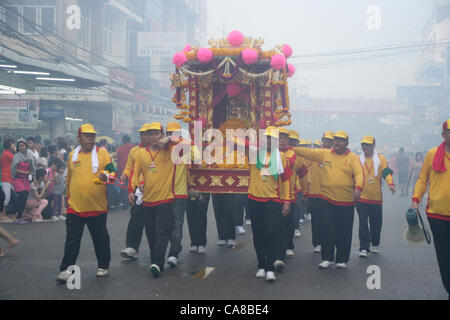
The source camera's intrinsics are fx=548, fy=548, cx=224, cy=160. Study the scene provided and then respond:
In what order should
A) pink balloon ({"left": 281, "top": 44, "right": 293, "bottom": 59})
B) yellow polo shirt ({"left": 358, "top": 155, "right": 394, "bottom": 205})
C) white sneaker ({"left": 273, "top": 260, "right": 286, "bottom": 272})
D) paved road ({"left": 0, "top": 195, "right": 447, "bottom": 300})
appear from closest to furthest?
paved road ({"left": 0, "top": 195, "right": 447, "bottom": 300})
white sneaker ({"left": 273, "top": 260, "right": 286, "bottom": 272})
yellow polo shirt ({"left": 358, "top": 155, "right": 394, "bottom": 205})
pink balloon ({"left": 281, "top": 44, "right": 293, "bottom": 59})

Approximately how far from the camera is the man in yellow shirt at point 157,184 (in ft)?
23.5

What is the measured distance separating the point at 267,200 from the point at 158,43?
28.3m

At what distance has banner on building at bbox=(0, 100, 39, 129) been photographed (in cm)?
2070

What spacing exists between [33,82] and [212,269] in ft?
43.7

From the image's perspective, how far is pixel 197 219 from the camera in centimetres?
873

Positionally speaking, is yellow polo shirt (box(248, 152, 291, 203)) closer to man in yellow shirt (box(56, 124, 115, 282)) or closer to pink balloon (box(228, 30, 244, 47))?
man in yellow shirt (box(56, 124, 115, 282))

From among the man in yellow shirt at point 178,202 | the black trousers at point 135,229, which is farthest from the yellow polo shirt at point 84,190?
the black trousers at point 135,229

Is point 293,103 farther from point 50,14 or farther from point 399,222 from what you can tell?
point 399,222

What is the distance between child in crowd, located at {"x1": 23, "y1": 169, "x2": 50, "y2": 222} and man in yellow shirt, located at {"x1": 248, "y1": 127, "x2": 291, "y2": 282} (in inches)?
272

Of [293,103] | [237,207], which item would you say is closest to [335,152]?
[237,207]

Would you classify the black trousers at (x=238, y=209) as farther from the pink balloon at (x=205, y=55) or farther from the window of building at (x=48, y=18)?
the window of building at (x=48, y=18)

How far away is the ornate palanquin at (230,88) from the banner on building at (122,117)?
18730 mm

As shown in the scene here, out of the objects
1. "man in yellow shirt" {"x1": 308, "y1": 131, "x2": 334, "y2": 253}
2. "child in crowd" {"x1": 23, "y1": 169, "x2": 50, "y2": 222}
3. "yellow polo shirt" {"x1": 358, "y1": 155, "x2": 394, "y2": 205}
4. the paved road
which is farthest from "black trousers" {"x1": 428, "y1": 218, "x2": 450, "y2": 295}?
"child in crowd" {"x1": 23, "y1": 169, "x2": 50, "y2": 222}

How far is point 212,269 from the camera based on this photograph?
297 inches
